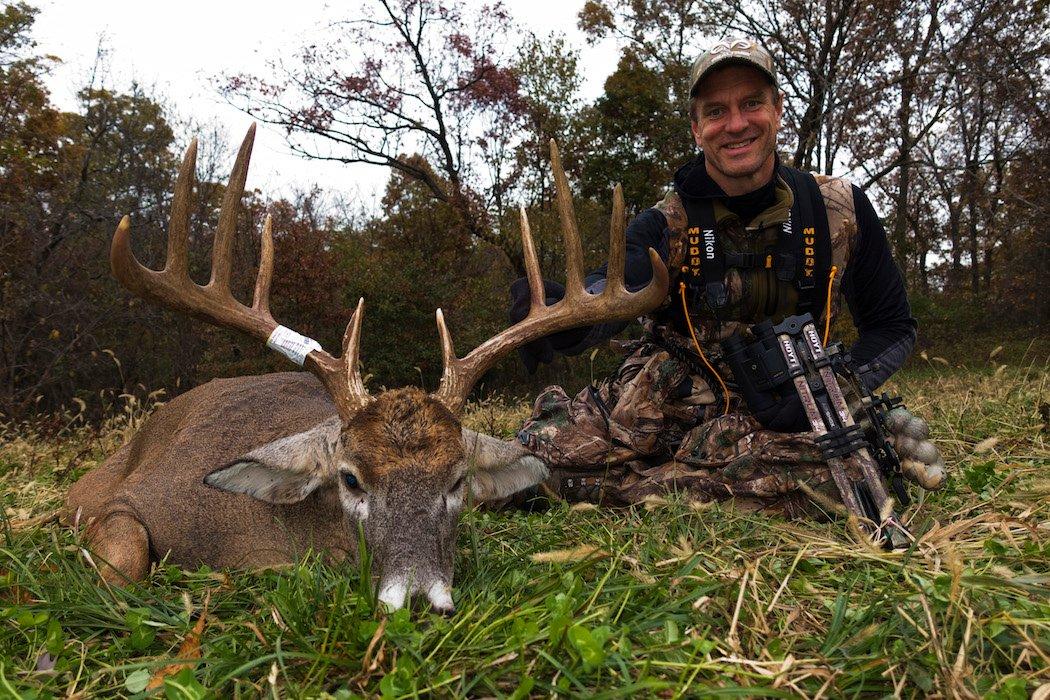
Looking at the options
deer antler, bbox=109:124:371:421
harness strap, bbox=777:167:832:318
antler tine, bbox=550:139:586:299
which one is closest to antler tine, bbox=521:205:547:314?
antler tine, bbox=550:139:586:299

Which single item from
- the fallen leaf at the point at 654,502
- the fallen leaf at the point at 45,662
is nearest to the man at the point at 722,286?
the fallen leaf at the point at 654,502

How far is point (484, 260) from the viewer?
20.1 m

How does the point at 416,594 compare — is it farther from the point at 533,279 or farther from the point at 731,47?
the point at 731,47

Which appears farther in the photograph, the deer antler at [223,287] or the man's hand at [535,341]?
the man's hand at [535,341]

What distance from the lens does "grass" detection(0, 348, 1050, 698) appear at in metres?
1.83

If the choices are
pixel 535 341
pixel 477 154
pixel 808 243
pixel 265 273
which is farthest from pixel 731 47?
pixel 477 154

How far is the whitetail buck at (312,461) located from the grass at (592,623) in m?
0.19

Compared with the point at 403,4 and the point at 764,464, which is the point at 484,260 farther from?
the point at 764,464

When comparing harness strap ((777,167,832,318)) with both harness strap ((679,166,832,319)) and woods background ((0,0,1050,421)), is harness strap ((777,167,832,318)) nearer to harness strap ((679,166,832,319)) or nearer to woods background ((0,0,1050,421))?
harness strap ((679,166,832,319))

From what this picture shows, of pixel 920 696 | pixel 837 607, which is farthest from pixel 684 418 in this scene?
pixel 920 696

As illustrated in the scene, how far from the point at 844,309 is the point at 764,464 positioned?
15.8 meters

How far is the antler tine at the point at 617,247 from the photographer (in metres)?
3.49

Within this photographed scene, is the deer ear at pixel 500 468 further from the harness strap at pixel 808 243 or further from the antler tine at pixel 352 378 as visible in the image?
the harness strap at pixel 808 243

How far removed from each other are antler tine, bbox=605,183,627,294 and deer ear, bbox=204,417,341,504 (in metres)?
1.60
